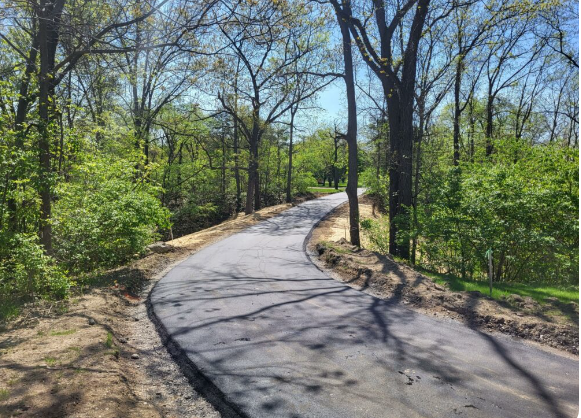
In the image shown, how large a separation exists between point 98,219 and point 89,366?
6908 millimetres

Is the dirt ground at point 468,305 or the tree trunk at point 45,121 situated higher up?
the tree trunk at point 45,121

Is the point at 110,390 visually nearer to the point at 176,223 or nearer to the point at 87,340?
the point at 87,340

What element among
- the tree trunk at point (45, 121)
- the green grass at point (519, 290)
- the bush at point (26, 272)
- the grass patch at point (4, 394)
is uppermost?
the tree trunk at point (45, 121)

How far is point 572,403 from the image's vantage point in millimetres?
3939

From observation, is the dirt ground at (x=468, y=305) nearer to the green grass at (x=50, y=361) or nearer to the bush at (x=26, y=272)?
the green grass at (x=50, y=361)

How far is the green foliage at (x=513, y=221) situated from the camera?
32.2ft

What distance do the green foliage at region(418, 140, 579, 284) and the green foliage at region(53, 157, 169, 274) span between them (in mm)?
8812

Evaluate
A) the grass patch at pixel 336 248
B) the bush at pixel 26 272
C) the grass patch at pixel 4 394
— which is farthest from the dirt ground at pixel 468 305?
the bush at pixel 26 272

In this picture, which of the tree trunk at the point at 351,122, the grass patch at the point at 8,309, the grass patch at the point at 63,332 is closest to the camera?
the grass patch at the point at 63,332

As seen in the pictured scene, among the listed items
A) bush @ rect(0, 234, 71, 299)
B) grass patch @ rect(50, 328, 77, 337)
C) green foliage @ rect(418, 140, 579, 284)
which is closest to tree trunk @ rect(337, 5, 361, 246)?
green foliage @ rect(418, 140, 579, 284)

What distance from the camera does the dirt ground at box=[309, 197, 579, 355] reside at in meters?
5.97

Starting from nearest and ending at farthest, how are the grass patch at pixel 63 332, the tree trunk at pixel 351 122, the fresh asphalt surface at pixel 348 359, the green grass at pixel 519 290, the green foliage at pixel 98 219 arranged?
the fresh asphalt surface at pixel 348 359 < the grass patch at pixel 63 332 < the green grass at pixel 519 290 < the green foliage at pixel 98 219 < the tree trunk at pixel 351 122

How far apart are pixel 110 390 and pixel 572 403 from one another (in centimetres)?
481

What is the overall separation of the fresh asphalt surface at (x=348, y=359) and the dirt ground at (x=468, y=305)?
0.44 metres
